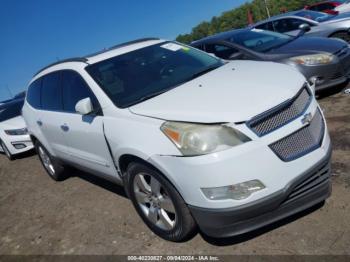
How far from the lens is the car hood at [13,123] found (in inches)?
346

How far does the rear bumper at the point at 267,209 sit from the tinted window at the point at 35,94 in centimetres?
360

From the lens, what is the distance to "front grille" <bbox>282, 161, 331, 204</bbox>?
2.89 metres

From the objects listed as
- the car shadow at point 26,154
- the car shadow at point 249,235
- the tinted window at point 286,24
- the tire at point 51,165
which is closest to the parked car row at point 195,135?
the car shadow at point 249,235

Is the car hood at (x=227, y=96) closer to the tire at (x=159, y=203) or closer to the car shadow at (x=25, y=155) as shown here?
the tire at (x=159, y=203)

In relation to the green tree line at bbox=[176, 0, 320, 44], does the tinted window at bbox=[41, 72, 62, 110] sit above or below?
above

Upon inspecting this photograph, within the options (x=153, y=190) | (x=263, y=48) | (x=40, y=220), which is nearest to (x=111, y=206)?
(x=40, y=220)

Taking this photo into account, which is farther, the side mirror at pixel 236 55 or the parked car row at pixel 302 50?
the side mirror at pixel 236 55

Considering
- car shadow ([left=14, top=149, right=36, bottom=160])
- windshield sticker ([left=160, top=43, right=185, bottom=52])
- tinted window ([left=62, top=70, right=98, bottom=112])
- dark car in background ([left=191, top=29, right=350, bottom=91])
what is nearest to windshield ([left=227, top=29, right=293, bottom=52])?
dark car in background ([left=191, top=29, right=350, bottom=91])

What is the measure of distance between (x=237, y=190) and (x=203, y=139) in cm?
45

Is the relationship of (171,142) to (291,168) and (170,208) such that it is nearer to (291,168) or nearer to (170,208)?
(170,208)

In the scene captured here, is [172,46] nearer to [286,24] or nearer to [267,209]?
[267,209]

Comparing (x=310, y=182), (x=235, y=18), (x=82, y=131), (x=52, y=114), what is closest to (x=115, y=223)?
(x=82, y=131)

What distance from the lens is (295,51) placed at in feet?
21.1

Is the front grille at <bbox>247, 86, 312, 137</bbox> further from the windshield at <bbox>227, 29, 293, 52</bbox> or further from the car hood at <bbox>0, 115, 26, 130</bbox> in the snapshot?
the car hood at <bbox>0, 115, 26, 130</bbox>
